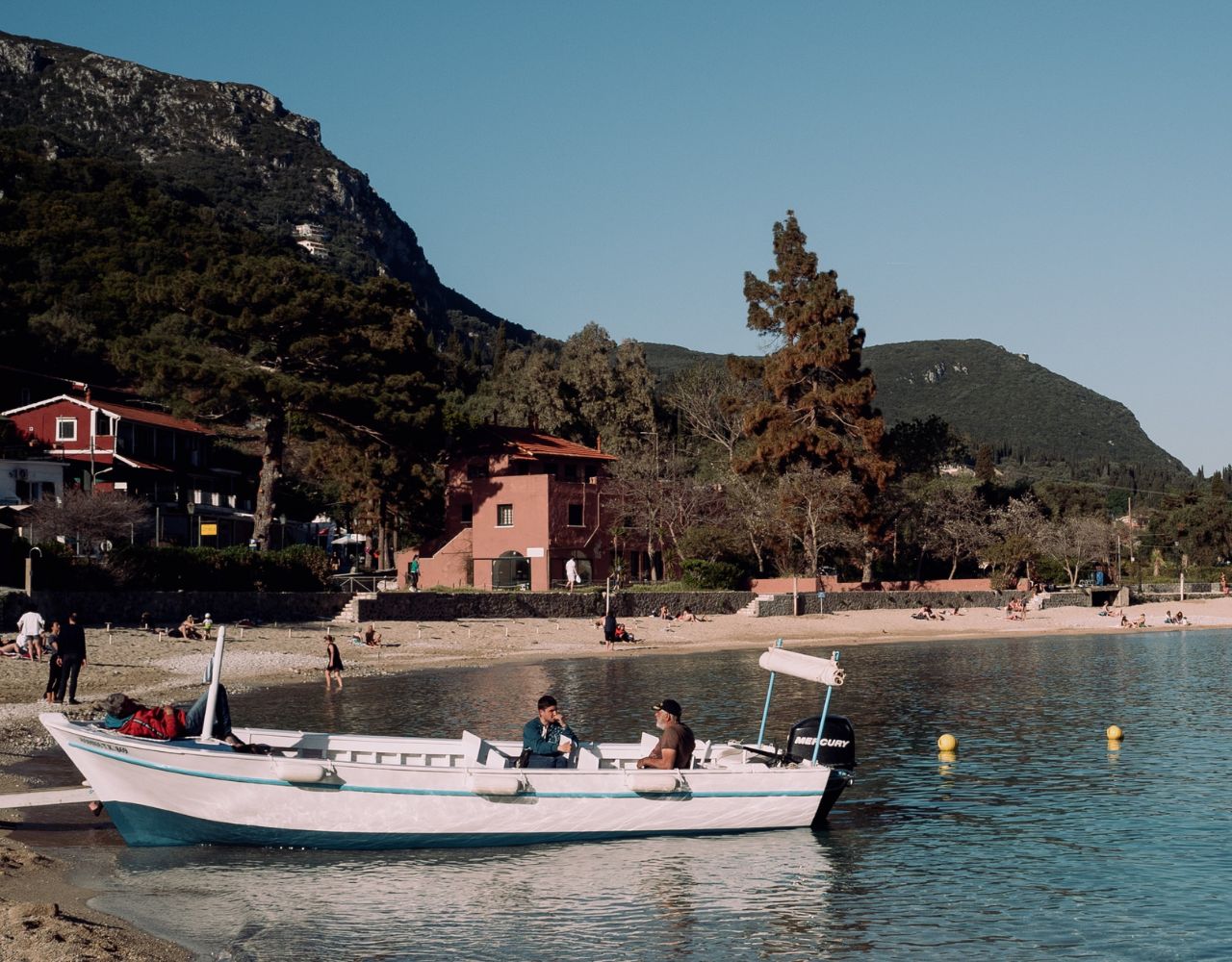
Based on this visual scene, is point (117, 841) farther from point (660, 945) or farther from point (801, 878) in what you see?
point (801, 878)

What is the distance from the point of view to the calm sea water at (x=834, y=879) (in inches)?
559

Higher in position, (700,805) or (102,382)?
(102,382)

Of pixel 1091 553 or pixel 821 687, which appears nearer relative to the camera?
pixel 821 687

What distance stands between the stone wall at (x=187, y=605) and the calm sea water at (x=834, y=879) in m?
17.2

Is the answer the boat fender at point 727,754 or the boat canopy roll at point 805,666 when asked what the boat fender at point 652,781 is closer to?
the boat fender at point 727,754

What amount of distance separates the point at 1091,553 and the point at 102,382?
75.2 meters

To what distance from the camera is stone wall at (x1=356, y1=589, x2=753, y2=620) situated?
53594 millimetres

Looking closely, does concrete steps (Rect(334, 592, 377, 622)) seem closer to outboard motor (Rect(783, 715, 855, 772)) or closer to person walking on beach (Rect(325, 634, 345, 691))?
person walking on beach (Rect(325, 634, 345, 691))

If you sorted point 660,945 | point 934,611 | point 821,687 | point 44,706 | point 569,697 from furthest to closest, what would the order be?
point 934,611
point 821,687
point 569,697
point 44,706
point 660,945

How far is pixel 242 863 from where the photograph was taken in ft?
56.4

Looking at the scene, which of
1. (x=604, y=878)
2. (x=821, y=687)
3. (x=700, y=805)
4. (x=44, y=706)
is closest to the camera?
(x=604, y=878)

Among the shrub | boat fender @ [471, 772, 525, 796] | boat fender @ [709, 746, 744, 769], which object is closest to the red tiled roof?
the shrub

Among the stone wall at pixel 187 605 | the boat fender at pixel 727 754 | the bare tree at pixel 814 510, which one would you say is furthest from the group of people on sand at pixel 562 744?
the bare tree at pixel 814 510

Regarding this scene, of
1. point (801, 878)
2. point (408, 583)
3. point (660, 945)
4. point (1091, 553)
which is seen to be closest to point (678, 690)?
point (801, 878)
